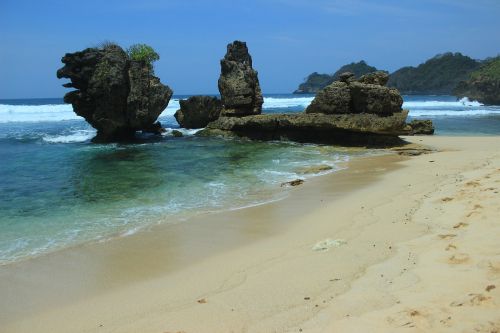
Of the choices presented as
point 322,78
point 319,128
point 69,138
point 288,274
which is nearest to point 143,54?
point 69,138

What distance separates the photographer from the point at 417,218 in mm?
7844

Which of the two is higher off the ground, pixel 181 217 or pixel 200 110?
pixel 200 110

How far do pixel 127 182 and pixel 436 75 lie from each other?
140 meters

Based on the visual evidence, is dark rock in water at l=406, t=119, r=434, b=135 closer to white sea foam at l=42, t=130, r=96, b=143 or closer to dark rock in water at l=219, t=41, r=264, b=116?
dark rock in water at l=219, t=41, r=264, b=116

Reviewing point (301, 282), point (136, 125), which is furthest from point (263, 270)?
point (136, 125)

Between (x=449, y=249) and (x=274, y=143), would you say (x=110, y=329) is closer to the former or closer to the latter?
(x=449, y=249)

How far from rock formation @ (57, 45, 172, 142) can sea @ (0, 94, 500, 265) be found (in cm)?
173

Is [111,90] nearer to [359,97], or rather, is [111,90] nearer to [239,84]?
[239,84]

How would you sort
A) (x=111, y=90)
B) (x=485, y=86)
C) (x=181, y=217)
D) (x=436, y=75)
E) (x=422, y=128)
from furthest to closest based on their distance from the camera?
(x=436, y=75) < (x=485, y=86) < (x=422, y=128) < (x=111, y=90) < (x=181, y=217)

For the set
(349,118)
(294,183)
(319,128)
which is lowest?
(294,183)

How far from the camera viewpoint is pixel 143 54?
27.0m

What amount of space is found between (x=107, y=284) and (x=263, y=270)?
2109 millimetres

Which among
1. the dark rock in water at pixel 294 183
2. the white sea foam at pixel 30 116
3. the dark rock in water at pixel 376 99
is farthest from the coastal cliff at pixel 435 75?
the dark rock in water at pixel 294 183

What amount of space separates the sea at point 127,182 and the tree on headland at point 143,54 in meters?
5.22
